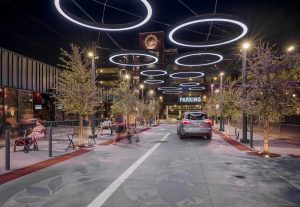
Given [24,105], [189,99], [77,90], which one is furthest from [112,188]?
[189,99]

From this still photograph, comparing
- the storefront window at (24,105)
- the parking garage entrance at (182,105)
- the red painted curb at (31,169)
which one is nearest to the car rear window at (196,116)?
the red painted curb at (31,169)

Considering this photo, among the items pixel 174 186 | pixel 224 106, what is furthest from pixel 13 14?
pixel 174 186

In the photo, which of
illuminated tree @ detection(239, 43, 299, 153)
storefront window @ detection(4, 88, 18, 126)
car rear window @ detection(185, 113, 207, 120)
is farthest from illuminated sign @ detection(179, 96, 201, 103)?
illuminated tree @ detection(239, 43, 299, 153)

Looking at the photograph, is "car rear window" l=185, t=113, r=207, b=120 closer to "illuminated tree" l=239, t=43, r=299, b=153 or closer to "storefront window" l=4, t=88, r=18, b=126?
"illuminated tree" l=239, t=43, r=299, b=153

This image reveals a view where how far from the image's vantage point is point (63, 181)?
7.89 metres

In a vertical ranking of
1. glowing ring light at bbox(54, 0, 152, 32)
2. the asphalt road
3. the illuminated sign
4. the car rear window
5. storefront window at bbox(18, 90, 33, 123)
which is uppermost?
glowing ring light at bbox(54, 0, 152, 32)

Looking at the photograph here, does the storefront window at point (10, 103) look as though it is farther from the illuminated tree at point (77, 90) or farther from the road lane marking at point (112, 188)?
the road lane marking at point (112, 188)

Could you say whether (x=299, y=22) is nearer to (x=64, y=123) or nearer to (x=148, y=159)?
(x=148, y=159)

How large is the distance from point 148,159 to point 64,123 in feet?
71.5

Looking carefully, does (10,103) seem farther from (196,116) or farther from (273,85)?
(273,85)

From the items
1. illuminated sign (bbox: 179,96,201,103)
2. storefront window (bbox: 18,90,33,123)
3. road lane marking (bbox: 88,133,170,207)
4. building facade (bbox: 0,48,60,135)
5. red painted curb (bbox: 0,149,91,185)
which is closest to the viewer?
road lane marking (bbox: 88,133,170,207)

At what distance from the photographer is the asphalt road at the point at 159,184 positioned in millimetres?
6129

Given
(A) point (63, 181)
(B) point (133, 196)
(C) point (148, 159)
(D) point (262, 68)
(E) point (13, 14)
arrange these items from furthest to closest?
(E) point (13, 14)
(D) point (262, 68)
(C) point (148, 159)
(A) point (63, 181)
(B) point (133, 196)

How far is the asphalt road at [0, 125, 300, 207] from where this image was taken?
20.1 feet
